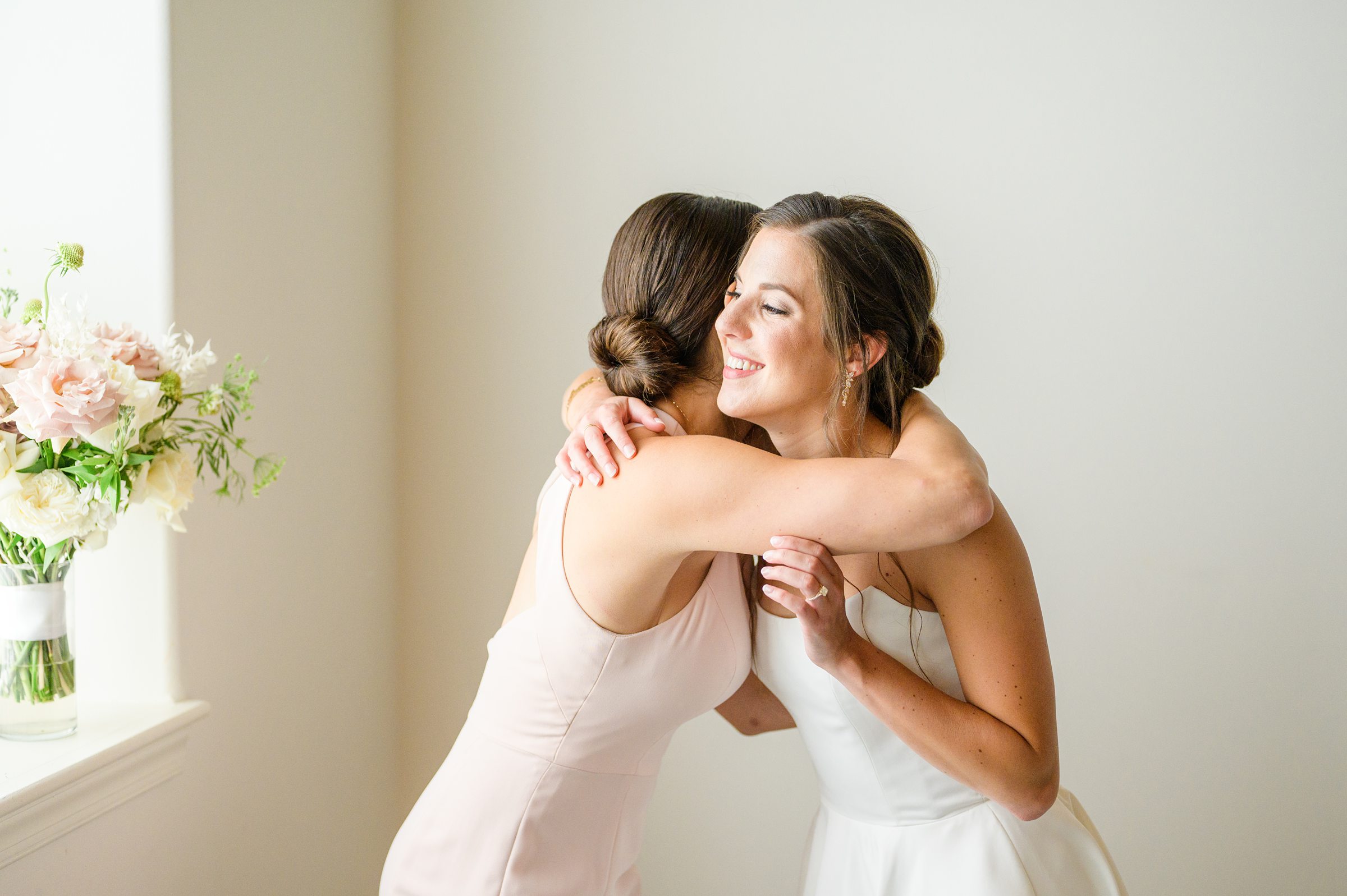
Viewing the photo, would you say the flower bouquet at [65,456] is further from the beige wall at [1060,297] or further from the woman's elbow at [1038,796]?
the woman's elbow at [1038,796]

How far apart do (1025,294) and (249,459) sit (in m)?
1.67

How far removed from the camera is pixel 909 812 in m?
1.38

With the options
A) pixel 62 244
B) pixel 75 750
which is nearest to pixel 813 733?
pixel 75 750

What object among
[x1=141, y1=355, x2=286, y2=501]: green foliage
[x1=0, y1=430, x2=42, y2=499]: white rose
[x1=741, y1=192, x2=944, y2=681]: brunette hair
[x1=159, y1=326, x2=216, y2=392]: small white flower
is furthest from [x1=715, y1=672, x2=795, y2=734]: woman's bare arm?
[x1=0, y1=430, x2=42, y2=499]: white rose

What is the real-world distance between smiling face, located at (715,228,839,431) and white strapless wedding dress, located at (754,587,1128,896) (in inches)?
11.6

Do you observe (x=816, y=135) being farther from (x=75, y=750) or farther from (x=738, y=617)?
(x=75, y=750)

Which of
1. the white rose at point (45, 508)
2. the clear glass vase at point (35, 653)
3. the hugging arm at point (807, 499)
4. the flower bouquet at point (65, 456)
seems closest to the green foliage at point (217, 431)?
the flower bouquet at point (65, 456)

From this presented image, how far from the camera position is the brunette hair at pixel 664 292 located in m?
1.36

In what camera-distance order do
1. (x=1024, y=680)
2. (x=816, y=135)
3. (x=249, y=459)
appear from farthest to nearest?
(x=816, y=135), (x=249, y=459), (x=1024, y=680)

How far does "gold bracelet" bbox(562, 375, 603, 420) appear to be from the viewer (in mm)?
1564

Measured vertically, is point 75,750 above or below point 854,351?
below

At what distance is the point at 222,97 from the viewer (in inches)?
66.1

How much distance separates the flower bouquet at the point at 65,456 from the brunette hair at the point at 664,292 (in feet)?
1.84

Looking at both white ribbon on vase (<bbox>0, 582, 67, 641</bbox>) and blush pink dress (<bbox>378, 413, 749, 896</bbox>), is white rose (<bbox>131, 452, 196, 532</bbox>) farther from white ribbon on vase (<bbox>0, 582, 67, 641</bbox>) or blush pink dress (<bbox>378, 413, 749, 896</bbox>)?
blush pink dress (<bbox>378, 413, 749, 896</bbox>)
